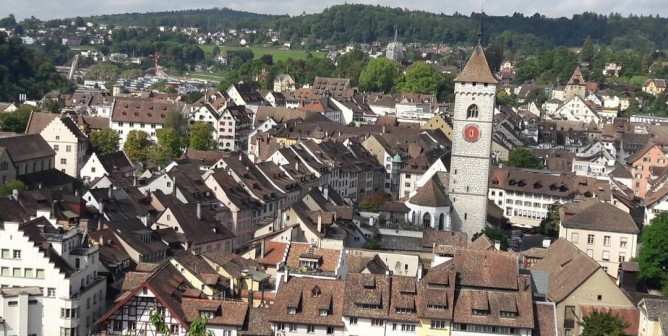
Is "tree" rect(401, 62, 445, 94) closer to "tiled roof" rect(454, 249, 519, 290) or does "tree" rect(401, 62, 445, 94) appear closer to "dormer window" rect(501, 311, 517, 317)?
"tiled roof" rect(454, 249, 519, 290)

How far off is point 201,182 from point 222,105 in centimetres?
5473

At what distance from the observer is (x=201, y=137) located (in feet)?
339

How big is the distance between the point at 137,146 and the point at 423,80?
73.3 metres

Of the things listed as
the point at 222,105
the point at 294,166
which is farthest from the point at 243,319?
the point at 222,105

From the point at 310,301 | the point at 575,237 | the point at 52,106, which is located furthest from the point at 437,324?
the point at 52,106

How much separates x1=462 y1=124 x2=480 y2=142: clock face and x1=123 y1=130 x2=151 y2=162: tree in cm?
3199

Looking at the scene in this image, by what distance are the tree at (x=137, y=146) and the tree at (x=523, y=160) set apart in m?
33.2

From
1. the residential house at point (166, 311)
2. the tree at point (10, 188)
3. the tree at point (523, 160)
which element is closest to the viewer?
the residential house at point (166, 311)

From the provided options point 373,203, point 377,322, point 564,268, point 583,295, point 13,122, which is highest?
point 13,122

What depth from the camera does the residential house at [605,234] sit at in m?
65.0

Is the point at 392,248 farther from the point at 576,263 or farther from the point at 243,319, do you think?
the point at 243,319

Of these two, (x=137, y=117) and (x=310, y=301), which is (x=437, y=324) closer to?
(x=310, y=301)

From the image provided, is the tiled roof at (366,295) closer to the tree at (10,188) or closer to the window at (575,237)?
the window at (575,237)

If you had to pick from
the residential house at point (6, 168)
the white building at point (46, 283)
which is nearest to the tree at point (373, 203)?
the residential house at point (6, 168)
